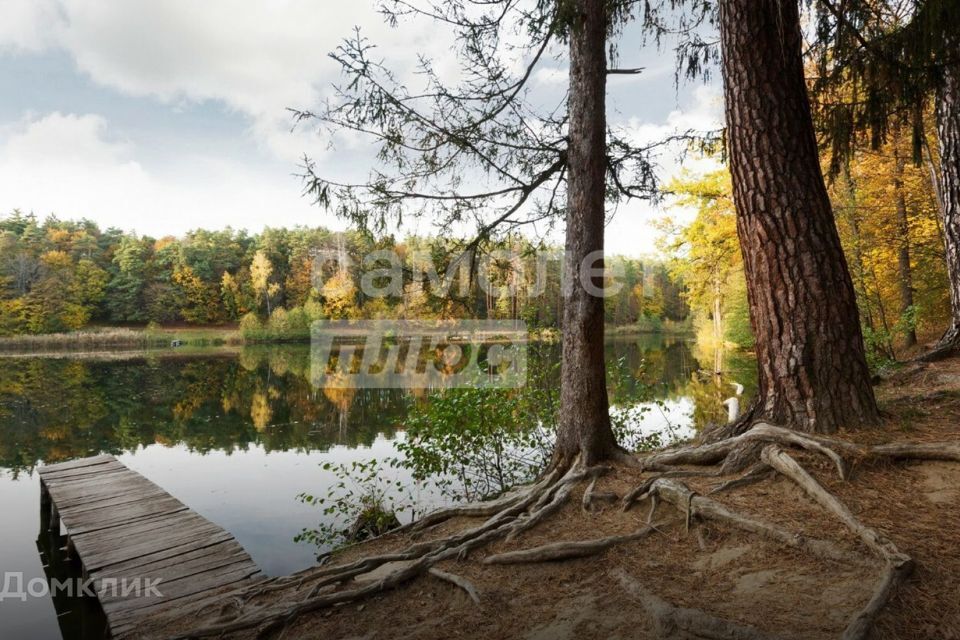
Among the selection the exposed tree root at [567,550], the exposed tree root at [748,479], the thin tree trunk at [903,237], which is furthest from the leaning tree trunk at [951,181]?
the exposed tree root at [567,550]

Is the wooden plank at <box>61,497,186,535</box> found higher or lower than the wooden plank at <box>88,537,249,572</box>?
higher

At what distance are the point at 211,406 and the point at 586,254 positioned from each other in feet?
52.8

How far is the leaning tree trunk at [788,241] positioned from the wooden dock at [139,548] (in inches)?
189

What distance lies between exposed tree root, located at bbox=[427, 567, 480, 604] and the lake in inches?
138

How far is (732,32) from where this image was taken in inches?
158

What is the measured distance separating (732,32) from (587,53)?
1277mm

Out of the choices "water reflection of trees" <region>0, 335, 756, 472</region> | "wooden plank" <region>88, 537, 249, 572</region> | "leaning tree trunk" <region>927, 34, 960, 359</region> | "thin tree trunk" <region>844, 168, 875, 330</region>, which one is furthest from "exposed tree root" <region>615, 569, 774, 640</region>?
"thin tree trunk" <region>844, 168, 875, 330</region>

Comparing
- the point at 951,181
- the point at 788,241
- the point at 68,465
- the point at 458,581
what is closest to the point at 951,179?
the point at 951,181

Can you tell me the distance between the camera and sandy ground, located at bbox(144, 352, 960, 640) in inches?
85.7

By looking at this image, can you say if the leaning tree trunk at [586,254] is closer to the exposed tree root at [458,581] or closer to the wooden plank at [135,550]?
the exposed tree root at [458,581]

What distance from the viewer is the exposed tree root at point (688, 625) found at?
206cm

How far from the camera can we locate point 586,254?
4.59 meters

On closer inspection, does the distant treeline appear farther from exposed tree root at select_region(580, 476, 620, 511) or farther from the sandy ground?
the sandy ground

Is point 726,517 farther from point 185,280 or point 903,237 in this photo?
point 185,280
